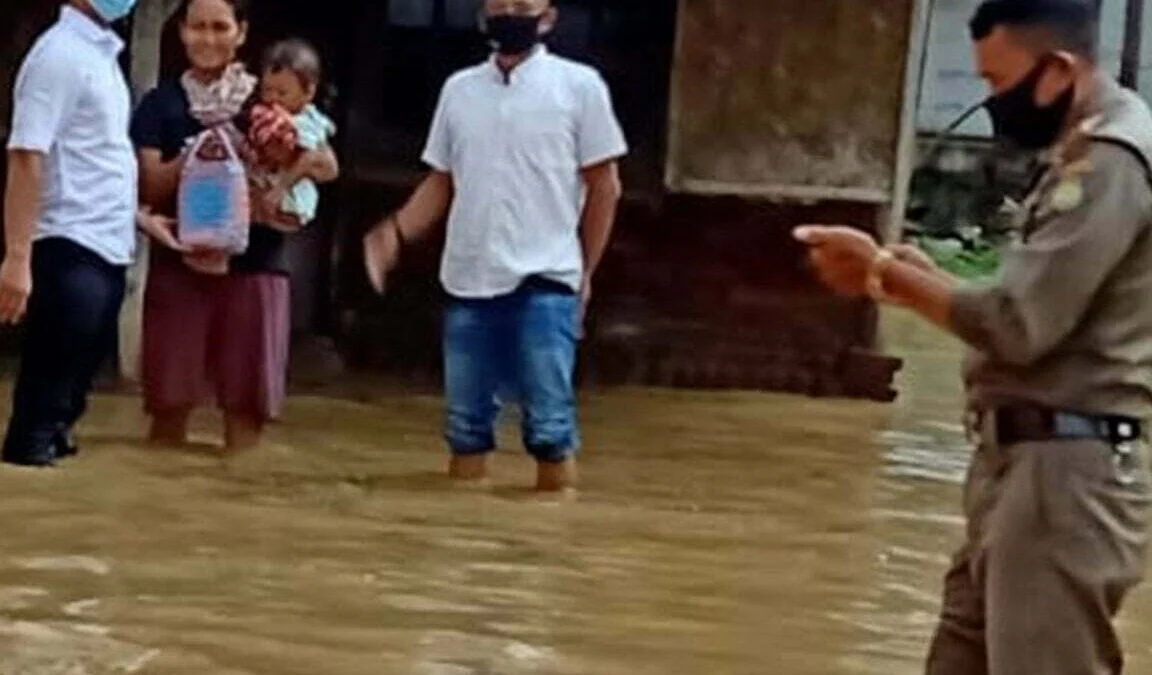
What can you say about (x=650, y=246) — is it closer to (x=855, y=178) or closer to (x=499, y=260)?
(x=855, y=178)

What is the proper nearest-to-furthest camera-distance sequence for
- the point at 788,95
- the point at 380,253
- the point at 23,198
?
the point at 23,198
the point at 380,253
the point at 788,95

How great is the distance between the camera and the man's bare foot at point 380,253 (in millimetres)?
8734

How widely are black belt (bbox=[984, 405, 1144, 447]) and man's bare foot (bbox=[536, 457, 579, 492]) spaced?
4.51 metres

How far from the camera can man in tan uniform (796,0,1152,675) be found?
15.0ft

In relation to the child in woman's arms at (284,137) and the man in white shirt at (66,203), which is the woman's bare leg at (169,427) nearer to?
the child in woman's arms at (284,137)

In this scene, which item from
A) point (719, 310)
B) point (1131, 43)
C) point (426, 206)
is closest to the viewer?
point (426, 206)

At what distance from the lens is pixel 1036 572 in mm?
4656

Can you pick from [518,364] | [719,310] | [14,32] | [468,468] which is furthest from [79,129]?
[719,310]

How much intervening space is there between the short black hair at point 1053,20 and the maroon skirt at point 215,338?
531cm

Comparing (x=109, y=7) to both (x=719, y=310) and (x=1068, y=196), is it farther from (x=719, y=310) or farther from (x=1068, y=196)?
(x=719, y=310)

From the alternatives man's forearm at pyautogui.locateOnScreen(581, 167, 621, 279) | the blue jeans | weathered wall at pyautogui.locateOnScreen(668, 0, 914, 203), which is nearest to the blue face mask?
the blue jeans

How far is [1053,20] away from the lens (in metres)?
4.73

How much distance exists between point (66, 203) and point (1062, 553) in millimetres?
4741

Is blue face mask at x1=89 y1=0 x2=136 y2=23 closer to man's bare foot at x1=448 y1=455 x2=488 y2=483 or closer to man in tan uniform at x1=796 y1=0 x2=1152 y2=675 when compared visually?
man's bare foot at x1=448 y1=455 x2=488 y2=483
